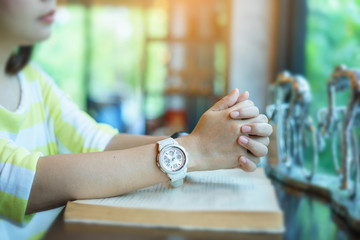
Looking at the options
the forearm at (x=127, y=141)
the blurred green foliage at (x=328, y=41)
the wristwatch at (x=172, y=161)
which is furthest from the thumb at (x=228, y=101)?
the blurred green foliage at (x=328, y=41)

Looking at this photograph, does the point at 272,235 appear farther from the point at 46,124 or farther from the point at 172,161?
the point at 46,124

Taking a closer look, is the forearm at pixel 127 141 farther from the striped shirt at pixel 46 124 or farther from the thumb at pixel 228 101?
the thumb at pixel 228 101

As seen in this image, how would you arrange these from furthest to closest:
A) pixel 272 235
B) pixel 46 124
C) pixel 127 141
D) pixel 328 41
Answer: pixel 328 41 < pixel 46 124 < pixel 127 141 < pixel 272 235

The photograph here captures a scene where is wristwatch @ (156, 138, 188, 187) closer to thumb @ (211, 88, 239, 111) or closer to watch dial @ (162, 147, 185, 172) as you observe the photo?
watch dial @ (162, 147, 185, 172)

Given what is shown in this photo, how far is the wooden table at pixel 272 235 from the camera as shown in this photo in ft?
1.57

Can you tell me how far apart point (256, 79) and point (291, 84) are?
1.05 metres

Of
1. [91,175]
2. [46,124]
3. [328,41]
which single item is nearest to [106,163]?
[91,175]

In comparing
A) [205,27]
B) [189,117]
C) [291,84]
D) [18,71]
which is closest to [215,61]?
[205,27]

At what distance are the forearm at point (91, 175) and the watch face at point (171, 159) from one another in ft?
0.05

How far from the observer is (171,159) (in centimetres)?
64

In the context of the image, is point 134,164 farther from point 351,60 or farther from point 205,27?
point 205,27

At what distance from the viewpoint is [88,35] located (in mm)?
Result: 4570

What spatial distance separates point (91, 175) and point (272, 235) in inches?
10.9

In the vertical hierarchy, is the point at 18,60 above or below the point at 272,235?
above
